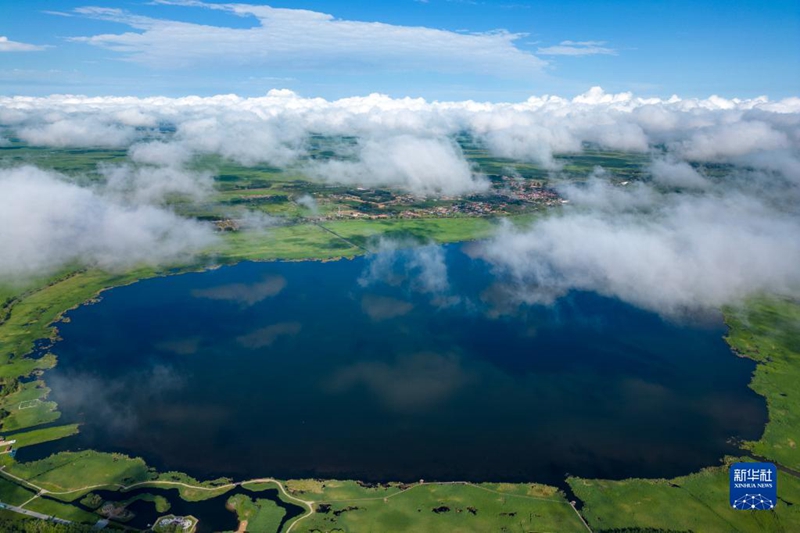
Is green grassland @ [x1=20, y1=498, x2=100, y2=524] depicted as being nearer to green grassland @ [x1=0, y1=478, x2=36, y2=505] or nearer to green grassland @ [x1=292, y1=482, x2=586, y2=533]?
green grassland @ [x1=0, y1=478, x2=36, y2=505]

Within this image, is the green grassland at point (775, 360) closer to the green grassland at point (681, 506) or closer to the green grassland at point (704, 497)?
the green grassland at point (704, 497)

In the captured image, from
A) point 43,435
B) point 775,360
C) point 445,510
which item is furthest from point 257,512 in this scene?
point 775,360

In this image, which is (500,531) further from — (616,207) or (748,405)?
(616,207)

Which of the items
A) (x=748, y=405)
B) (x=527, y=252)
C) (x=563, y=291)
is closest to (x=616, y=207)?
(x=527, y=252)

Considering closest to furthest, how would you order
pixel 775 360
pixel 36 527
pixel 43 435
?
pixel 36 527 < pixel 43 435 < pixel 775 360

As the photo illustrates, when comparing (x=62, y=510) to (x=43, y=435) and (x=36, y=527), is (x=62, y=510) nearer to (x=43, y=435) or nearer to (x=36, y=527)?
(x=36, y=527)
